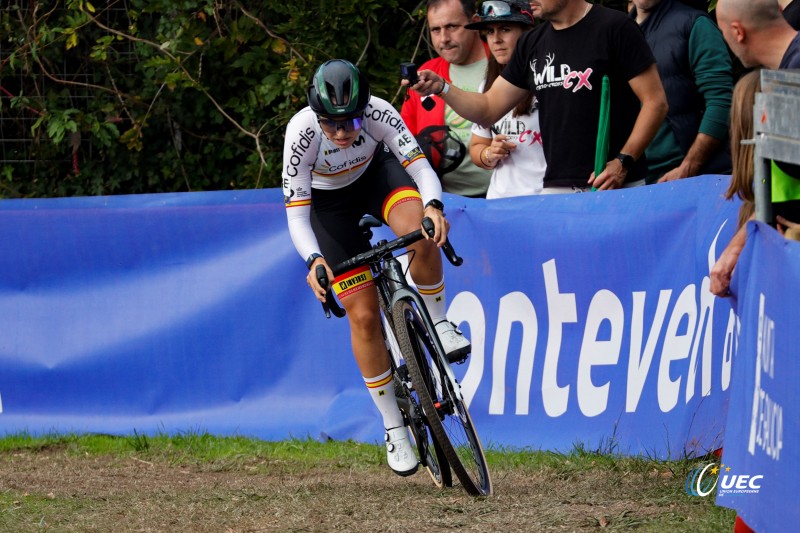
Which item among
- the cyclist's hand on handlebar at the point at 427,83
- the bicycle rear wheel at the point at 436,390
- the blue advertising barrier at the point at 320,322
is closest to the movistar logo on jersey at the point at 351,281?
the bicycle rear wheel at the point at 436,390

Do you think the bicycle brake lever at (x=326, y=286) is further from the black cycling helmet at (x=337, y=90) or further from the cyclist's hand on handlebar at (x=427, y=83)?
the cyclist's hand on handlebar at (x=427, y=83)

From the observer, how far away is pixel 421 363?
19.6 feet

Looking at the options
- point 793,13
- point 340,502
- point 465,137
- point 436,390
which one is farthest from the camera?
point 465,137

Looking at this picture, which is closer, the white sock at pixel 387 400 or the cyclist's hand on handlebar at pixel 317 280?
the cyclist's hand on handlebar at pixel 317 280

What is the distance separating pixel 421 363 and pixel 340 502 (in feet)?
2.49

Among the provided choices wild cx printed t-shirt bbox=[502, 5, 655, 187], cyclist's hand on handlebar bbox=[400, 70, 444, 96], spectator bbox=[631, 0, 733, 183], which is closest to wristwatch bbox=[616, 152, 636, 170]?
wild cx printed t-shirt bbox=[502, 5, 655, 187]

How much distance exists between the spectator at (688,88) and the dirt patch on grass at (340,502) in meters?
1.94

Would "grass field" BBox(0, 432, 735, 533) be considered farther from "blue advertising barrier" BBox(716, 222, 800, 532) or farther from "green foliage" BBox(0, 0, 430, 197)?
"green foliage" BBox(0, 0, 430, 197)

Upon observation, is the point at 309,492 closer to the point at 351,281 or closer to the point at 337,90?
the point at 351,281

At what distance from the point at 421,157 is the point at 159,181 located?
5969 mm

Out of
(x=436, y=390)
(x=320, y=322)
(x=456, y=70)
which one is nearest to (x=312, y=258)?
(x=436, y=390)

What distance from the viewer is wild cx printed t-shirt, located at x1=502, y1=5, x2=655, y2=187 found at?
6859 millimetres

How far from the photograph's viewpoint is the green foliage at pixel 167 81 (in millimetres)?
10672

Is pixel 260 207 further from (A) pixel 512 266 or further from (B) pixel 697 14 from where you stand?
(B) pixel 697 14
